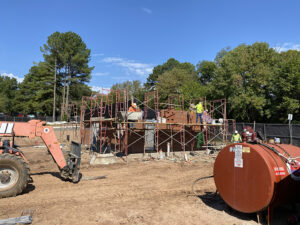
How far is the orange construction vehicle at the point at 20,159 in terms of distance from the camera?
21.9ft

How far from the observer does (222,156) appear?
18.9ft

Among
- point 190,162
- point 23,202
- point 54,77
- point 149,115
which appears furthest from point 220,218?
point 54,77

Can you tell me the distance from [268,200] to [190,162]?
9131 millimetres

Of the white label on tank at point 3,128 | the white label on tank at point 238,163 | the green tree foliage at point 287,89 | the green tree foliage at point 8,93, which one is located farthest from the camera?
the green tree foliage at point 8,93

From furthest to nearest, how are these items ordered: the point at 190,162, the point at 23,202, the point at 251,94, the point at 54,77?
1. the point at 54,77
2. the point at 251,94
3. the point at 190,162
4. the point at 23,202

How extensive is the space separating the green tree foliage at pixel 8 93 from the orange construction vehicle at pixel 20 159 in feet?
153

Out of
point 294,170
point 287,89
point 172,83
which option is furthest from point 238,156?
point 172,83

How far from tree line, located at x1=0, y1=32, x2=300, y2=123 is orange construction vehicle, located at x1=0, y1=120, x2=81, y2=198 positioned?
1318 cm

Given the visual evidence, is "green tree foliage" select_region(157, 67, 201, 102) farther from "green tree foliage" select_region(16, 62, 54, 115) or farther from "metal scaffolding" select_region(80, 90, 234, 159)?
"metal scaffolding" select_region(80, 90, 234, 159)

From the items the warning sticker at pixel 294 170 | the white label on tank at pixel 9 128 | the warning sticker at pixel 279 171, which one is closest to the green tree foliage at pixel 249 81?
the warning sticker at pixel 294 170

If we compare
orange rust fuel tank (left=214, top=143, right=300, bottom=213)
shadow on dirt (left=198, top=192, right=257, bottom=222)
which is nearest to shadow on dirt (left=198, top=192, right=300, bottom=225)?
shadow on dirt (left=198, top=192, right=257, bottom=222)

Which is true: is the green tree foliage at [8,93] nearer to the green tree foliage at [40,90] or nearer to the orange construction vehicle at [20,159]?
the green tree foliage at [40,90]

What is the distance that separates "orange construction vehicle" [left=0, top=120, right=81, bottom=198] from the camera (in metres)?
6.69

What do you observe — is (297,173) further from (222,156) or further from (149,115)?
(149,115)
